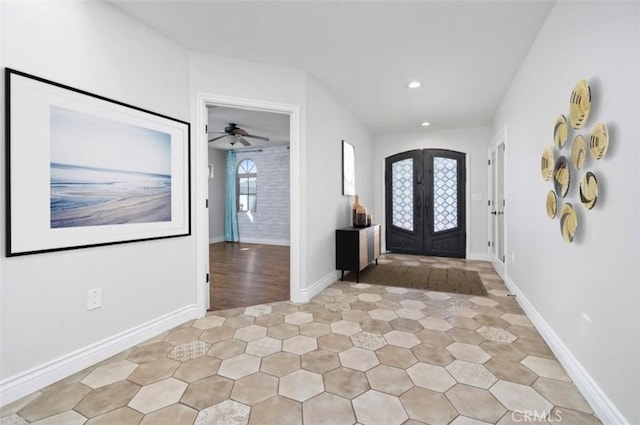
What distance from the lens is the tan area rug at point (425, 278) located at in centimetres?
368

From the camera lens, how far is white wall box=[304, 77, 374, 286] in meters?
3.38

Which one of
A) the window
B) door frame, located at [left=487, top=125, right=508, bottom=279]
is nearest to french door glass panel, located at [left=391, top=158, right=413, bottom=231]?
door frame, located at [left=487, top=125, right=508, bottom=279]

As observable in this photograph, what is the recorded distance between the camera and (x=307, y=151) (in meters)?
3.28

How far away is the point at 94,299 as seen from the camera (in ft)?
6.64

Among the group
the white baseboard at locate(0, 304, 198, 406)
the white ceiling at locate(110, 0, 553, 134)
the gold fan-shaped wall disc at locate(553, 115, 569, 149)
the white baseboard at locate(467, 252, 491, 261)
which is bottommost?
the white baseboard at locate(0, 304, 198, 406)

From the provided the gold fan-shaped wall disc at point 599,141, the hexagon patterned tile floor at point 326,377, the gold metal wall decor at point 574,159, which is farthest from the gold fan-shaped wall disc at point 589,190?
the hexagon patterned tile floor at point 326,377

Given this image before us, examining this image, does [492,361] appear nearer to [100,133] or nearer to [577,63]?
[577,63]

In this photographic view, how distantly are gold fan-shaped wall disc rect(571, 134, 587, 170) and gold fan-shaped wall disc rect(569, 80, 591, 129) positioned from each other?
0.08 metres

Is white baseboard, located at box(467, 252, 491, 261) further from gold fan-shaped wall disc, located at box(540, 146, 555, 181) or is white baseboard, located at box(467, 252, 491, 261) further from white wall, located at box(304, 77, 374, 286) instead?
gold fan-shaped wall disc, located at box(540, 146, 555, 181)

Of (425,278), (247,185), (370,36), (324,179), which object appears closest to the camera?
(370,36)

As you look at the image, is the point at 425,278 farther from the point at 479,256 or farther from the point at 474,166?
the point at 474,166

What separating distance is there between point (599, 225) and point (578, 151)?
1.48ft

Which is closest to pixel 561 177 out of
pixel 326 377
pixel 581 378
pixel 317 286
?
pixel 581 378

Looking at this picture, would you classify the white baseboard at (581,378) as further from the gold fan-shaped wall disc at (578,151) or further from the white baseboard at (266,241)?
the white baseboard at (266,241)
